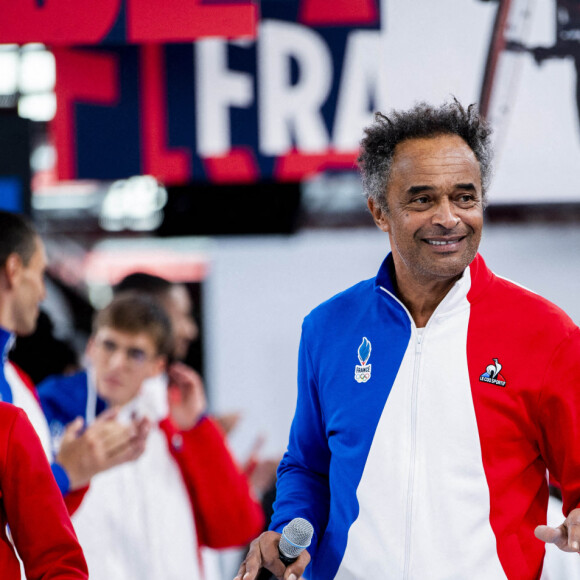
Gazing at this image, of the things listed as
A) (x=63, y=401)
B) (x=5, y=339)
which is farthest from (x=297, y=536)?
(x=63, y=401)

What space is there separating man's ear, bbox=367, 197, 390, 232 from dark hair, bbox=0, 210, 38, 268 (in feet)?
4.29

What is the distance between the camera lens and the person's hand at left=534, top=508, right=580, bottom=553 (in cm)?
159

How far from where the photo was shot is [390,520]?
5.94 ft

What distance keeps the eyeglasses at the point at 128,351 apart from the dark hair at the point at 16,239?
28.8 inches

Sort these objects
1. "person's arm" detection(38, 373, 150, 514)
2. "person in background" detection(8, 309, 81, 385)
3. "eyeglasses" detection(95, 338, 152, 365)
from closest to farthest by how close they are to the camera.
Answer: "person's arm" detection(38, 373, 150, 514)
"eyeglasses" detection(95, 338, 152, 365)
"person in background" detection(8, 309, 81, 385)

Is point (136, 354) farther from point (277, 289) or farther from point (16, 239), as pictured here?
point (277, 289)

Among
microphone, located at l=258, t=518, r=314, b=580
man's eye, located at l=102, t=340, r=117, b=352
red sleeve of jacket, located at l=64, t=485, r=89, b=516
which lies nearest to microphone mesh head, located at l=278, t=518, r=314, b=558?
microphone, located at l=258, t=518, r=314, b=580

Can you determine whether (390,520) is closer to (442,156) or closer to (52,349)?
(442,156)

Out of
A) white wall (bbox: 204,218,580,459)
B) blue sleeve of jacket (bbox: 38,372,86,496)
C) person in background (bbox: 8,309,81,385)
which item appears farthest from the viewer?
white wall (bbox: 204,218,580,459)

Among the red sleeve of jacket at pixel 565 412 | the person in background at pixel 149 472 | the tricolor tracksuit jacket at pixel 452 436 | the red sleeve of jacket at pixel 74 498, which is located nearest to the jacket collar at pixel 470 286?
the tricolor tracksuit jacket at pixel 452 436

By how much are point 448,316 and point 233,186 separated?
7340 mm

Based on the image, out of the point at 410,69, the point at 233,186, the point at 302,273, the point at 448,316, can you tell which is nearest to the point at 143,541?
the point at 448,316

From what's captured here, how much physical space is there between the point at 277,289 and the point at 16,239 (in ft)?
28.6

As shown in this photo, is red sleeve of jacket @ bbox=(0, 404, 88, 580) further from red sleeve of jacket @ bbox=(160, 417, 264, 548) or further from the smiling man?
red sleeve of jacket @ bbox=(160, 417, 264, 548)
